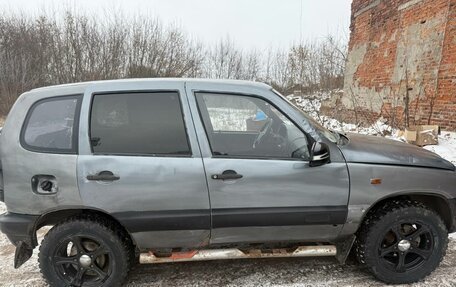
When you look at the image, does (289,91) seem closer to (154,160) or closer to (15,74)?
(15,74)

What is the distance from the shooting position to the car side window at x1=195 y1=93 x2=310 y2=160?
2.45 m

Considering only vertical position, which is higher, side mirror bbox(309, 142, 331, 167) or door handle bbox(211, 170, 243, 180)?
side mirror bbox(309, 142, 331, 167)

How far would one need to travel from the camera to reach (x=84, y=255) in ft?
8.15

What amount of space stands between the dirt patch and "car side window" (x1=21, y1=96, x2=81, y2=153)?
52.9 inches

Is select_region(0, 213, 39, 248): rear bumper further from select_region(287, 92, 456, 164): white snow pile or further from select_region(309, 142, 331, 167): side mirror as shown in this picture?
select_region(287, 92, 456, 164): white snow pile

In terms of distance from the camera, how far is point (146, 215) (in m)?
2.38

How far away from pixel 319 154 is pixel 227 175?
2.43 feet

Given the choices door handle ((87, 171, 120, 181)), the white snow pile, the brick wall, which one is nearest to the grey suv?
door handle ((87, 171, 120, 181))

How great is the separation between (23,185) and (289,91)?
1693 centimetres

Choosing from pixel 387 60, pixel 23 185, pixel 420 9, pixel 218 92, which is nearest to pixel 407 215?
pixel 218 92

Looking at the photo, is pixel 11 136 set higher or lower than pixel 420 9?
lower

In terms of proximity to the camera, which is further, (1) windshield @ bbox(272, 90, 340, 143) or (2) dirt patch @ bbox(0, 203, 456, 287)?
(2) dirt patch @ bbox(0, 203, 456, 287)

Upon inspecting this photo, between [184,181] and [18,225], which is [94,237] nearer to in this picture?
[18,225]

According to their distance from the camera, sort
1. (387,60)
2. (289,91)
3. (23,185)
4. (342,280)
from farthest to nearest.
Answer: (289,91) < (387,60) < (342,280) < (23,185)
